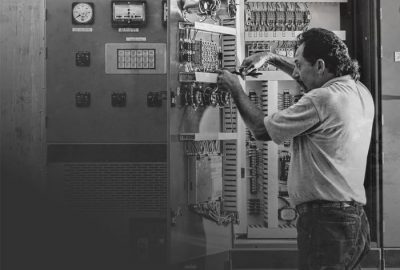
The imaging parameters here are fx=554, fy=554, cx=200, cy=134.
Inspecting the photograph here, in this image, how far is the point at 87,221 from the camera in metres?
4.28

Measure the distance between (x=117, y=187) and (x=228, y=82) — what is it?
1782mm

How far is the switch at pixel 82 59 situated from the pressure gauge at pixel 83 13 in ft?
0.82

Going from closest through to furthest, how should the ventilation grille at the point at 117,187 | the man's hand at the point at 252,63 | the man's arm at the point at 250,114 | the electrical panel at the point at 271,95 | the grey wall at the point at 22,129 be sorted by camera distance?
the man's arm at the point at 250,114 → the man's hand at the point at 252,63 → the ventilation grille at the point at 117,187 → the grey wall at the point at 22,129 → the electrical panel at the point at 271,95

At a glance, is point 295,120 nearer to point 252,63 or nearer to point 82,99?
point 252,63

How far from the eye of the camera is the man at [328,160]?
246cm

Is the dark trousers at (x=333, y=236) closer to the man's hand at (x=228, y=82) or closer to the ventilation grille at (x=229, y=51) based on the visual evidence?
the man's hand at (x=228, y=82)

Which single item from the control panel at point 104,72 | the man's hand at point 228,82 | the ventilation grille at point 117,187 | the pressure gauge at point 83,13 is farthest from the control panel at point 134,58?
the man's hand at point 228,82

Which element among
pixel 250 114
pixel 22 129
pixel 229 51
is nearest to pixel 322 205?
pixel 250 114

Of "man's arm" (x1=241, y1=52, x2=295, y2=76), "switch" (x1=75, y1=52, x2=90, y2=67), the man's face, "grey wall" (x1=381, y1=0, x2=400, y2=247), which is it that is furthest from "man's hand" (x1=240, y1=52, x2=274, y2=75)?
"grey wall" (x1=381, y1=0, x2=400, y2=247)

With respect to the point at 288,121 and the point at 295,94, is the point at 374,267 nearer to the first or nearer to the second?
the point at 295,94

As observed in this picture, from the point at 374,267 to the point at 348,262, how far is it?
7.96 feet

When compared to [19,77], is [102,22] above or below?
above

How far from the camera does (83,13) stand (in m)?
4.32

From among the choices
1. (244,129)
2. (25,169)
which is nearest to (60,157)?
(25,169)
